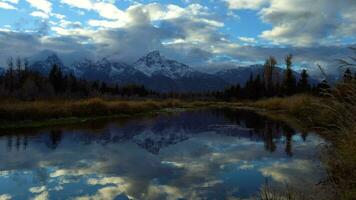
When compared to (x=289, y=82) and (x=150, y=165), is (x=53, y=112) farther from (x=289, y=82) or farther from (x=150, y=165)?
(x=289, y=82)

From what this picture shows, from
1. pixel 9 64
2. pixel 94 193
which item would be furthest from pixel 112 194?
pixel 9 64

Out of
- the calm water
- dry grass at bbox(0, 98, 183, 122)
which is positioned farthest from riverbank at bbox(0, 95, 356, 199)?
the calm water

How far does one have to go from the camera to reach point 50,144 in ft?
59.4

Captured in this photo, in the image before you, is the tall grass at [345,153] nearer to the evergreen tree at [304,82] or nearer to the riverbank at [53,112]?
the riverbank at [53,112]

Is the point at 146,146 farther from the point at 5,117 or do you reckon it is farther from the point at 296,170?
the point at 5,117

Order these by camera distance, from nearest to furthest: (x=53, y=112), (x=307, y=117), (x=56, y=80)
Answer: (x=307, y=117)
(x=53, y=112)
(x=56, y=80)

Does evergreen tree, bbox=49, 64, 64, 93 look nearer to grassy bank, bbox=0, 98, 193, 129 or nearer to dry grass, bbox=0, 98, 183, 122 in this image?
dry grass, bbox=0, 98, 183, 122

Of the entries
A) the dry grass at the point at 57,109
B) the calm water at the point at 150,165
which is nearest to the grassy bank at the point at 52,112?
the dry grass at the point at 57,109

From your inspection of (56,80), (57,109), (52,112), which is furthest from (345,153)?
(56,80)

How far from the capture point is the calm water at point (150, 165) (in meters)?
9.93

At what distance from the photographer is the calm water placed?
993 cm

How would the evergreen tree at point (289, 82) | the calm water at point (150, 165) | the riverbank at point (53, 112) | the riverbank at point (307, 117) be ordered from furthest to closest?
the evergreen tree at point (289, 82), the riverbank at point (53, 112), the calm water at point (150, 165), the riverbank at point (307, 117)

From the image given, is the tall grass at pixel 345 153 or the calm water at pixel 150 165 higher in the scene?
the tall grass at pixel 345 153

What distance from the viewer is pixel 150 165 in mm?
13539
